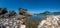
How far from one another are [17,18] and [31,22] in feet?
1.15

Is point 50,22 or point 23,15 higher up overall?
point 23,15

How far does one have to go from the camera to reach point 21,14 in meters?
2.68

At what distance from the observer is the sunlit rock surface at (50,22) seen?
2666mm

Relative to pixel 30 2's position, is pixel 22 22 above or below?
below

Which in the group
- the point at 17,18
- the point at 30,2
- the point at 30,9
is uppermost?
the point at 30,2

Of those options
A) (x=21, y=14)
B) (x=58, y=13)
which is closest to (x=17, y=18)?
(x=21, y=14)

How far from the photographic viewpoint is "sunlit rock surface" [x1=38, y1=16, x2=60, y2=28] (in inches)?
105

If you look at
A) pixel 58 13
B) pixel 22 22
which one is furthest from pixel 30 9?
pixel 58 13

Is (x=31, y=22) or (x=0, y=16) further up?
(x=0, y=16)

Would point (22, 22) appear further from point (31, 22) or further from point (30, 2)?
point (30, 2)

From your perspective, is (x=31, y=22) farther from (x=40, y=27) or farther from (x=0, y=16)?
(x=0, y=16)

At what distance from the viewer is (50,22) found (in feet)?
8.81

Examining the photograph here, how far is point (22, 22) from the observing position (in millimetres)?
2729

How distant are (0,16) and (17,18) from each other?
396mm
